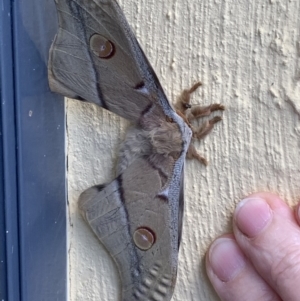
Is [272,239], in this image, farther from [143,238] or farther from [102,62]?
[102,62]

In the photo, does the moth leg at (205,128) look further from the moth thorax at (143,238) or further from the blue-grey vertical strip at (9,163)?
the blue-grey vertical strip at (9,163)

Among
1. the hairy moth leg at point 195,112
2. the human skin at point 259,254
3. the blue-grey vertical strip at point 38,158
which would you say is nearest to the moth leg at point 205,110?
the hairy moth leg at point 195,112

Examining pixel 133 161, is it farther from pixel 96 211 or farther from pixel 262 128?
pixel 262 128

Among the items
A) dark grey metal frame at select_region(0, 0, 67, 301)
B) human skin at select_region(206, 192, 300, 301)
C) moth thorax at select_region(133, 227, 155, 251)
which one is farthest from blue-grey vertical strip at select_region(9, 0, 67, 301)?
human skin at select_region(206, 192, 300, 301)

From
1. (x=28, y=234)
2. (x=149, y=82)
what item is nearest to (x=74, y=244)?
(x=28, y=234)

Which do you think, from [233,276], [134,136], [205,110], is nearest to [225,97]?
[205,110]

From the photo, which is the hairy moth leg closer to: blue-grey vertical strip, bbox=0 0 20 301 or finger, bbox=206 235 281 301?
finger, bbox=206 235 281 301
